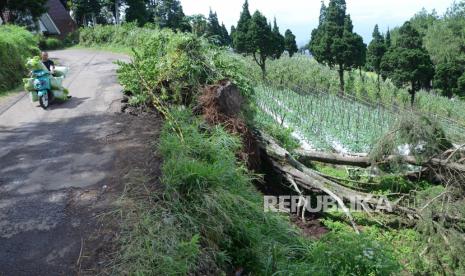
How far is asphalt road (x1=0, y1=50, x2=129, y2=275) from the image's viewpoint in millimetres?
3287

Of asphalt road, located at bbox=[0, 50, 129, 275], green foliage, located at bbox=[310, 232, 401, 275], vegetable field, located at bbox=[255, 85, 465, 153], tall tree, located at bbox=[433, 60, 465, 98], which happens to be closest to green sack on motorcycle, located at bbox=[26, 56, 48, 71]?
asphalt road, located at bbox=[0, 50, 129, 275]

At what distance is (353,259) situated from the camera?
347cm

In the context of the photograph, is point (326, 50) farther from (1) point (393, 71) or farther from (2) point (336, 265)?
(2) point (336, 265)

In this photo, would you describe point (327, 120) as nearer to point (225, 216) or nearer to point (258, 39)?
point (225, 216)

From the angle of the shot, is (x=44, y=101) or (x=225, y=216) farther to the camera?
(x=44, y=101)

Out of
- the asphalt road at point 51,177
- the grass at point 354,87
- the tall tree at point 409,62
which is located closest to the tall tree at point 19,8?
the grass at point 354,87

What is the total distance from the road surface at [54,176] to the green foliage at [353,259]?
1924 mm

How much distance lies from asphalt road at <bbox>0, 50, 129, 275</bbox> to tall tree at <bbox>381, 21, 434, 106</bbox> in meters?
13.0

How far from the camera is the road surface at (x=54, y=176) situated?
10.8 feet

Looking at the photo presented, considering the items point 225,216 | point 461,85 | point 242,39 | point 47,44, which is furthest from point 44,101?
point 461,85

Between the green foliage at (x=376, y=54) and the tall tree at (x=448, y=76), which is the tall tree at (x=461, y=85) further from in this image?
the green foliage at (x=376, y=54)

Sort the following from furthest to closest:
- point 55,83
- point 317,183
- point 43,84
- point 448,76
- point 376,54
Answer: point 376,54, point 448,76, point 55,83, point 43,84, point 317,183

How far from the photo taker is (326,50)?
2002cm

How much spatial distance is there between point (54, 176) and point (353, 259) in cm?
317
